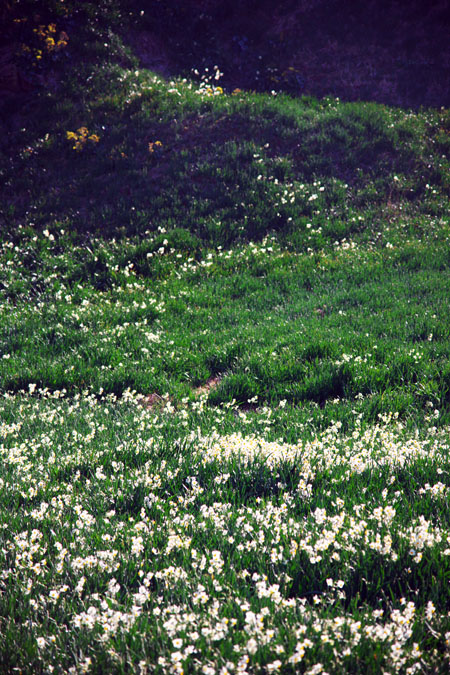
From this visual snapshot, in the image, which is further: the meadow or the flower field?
the meadow

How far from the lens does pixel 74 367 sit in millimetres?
7465

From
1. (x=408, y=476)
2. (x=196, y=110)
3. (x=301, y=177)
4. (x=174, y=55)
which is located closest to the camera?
(x=408, y=476)

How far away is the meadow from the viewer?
8.06 feet

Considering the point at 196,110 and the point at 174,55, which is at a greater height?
the point at 174,55

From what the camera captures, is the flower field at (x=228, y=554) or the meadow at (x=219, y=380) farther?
the meadow at (x=219, y=380)

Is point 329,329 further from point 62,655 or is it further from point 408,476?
point 62,655

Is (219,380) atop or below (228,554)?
atop

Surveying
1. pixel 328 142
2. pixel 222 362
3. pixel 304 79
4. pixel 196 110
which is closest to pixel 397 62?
pixel 304 79

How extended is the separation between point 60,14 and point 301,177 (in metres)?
13.5

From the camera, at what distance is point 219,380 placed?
7281 mm

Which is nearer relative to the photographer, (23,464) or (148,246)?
(23,464)

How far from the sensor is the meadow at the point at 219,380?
2.46 metres

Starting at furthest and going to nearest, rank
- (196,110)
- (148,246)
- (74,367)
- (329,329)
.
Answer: (196,110) → (148,246) → (329,329) → (74,367)

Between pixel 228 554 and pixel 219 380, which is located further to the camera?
pixel 219 380
